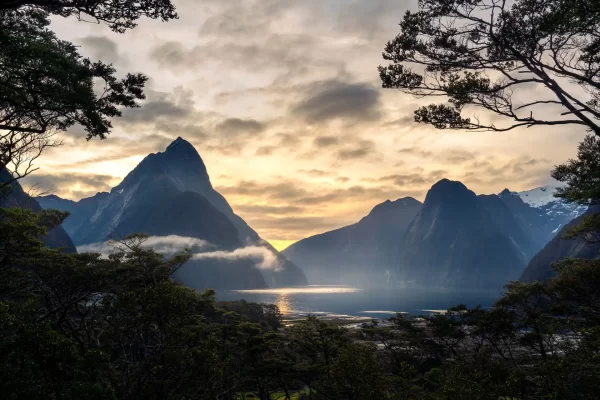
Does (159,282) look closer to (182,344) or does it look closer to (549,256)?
(182,344)

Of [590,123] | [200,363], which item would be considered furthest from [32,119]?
[590,123]

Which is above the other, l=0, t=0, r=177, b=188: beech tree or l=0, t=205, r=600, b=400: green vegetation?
l=0, t=0, r=177, b=188: beech tree

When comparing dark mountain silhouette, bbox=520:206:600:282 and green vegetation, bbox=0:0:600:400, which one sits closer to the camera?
green vegetation, bbox=0:0:600:400

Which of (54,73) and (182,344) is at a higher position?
(54,73)

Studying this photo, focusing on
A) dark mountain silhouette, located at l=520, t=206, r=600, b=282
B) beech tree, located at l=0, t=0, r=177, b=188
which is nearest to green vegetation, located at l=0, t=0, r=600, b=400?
beech tree, located at l=0, t=0, r=177, b=188

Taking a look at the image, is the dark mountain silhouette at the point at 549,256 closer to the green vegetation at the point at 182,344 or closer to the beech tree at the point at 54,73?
the green vegetation at the point at 182,344

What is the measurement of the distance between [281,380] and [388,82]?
24.7 metres

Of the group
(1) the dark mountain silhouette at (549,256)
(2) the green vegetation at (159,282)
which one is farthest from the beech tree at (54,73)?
(1) the dark mountain silhouette at (549,256)

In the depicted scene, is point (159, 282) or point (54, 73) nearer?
point (54, 73)

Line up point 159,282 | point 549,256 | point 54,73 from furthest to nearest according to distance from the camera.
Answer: point 549,256
point 159,282
point 54,73

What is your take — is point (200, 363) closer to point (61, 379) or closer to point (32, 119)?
point (61, 379)

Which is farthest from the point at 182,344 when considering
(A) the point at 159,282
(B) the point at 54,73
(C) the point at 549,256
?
(C) the point at 549,256

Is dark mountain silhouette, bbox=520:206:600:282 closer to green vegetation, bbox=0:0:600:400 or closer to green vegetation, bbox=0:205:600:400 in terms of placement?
green vegetation, bbox=0:205:600:400

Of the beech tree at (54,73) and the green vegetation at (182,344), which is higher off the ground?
the beech tree at (54,73)
